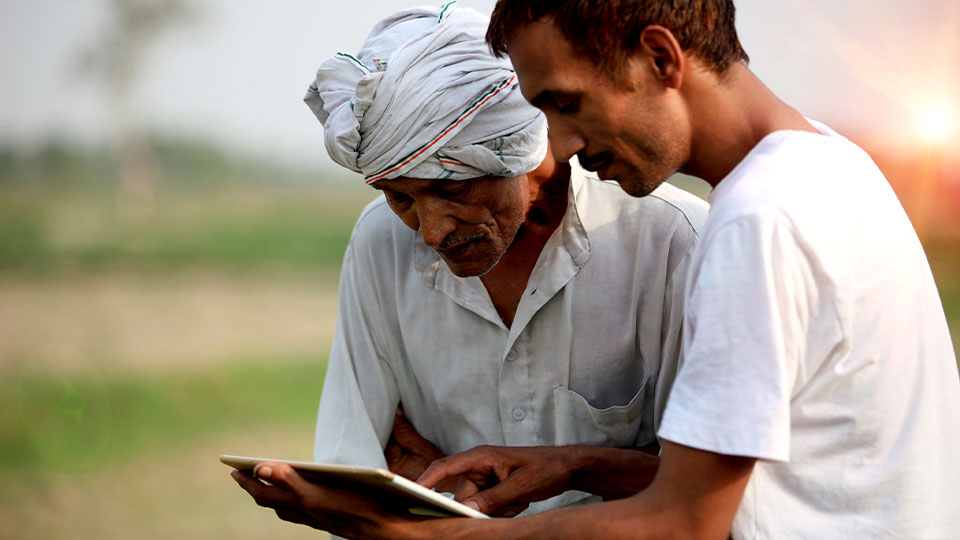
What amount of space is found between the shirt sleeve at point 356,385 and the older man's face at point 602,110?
3.16 ft

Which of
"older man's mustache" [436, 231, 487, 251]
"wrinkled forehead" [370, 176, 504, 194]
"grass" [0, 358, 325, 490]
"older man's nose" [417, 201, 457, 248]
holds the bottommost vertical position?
"grass" [0, 358, 325, 490]

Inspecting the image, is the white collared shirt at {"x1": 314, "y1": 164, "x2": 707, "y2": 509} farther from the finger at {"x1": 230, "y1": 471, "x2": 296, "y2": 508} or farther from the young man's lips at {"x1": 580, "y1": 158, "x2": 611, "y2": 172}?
the young man's lips at {"x1": 580, "y1": 158, "x2": 611, "y2": 172}

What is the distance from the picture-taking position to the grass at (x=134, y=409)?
516 cm

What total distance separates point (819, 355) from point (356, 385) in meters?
1.34

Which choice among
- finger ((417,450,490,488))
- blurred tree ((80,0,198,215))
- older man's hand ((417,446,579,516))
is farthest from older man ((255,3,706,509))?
blurred tree ((80,0,198,215))

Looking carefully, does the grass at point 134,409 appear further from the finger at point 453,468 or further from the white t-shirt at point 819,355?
the white t-shirt at point 819,355

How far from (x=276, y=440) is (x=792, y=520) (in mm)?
4003

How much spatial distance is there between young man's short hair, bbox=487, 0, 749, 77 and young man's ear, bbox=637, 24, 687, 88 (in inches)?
0.6

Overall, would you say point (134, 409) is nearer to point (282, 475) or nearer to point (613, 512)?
point (282, 475)

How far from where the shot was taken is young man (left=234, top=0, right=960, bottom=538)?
142cm

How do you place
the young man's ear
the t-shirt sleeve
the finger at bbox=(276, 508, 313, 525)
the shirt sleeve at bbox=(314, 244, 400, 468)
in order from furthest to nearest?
the shirt sleeve at bbox=(314, 244, 400, 468), the finger at bbox=(276, 508, 313, 525), the young man's ear, the t-shirt sleeve

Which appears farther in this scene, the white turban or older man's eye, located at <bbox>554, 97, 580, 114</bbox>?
the white turban

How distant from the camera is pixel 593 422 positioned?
2309 mm

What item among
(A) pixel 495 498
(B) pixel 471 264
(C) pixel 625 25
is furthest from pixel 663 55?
(A) pixel 495 498
